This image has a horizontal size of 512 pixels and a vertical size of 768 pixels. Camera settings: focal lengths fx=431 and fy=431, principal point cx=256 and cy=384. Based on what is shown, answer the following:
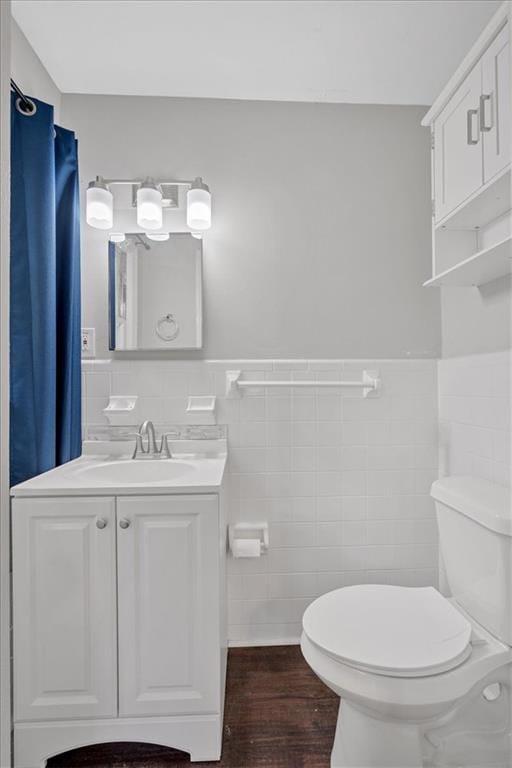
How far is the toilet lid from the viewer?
1055 mm

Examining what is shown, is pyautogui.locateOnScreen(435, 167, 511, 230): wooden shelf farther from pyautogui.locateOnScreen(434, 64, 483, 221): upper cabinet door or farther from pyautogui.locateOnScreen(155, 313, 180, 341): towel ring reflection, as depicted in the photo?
pyautogui.locateOnScreen(155, 313, 180, 341): towel ring reflection

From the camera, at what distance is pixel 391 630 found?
117 cm

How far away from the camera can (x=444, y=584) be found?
188 cm

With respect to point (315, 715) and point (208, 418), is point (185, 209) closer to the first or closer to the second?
point (208, 418)

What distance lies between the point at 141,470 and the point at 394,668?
42.6 inches

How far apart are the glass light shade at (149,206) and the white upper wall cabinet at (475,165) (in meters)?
1.07

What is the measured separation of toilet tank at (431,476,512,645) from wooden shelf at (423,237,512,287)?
0.70 metres

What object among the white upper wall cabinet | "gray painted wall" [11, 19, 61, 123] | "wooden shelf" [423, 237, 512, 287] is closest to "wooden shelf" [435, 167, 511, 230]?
the white upper wall cabinet

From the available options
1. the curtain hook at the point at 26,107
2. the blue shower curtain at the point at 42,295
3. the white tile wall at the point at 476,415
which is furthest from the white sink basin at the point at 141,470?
the curtain hook at the point at 26,107

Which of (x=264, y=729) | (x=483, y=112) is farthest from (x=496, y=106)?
(x=264, y=729)

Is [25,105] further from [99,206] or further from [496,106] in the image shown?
[496,106]

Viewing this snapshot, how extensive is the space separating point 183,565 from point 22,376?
801 mm

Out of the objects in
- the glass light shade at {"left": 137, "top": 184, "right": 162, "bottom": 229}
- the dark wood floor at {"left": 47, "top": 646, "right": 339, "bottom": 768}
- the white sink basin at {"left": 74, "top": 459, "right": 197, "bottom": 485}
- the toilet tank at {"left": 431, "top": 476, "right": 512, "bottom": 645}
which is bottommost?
the dark wood floor at {"left": 47, "top": 646, "right": 339, "bottom": 768}

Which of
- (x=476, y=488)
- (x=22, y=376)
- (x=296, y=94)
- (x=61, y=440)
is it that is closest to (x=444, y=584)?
(x=476, y=488)
